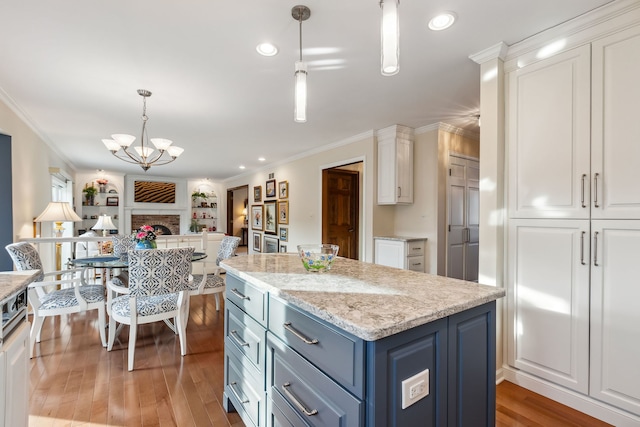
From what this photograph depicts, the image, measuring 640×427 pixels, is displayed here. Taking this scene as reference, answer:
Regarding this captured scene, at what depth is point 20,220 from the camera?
352cm

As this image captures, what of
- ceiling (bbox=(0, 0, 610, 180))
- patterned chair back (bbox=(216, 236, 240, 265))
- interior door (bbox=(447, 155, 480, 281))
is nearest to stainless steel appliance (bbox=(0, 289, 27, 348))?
ceiling (bbox=(0, 0, 610, 180))

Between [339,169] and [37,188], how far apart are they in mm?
4591

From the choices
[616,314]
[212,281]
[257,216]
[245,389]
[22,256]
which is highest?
[257,216]

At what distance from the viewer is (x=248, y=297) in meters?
1.59

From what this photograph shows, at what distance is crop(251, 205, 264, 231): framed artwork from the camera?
299 inches

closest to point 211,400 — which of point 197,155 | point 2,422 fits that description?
point 2,422

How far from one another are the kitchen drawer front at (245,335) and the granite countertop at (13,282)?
3.13 feet

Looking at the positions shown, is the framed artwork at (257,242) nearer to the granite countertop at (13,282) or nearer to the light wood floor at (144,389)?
the light wood floor at (144,389)

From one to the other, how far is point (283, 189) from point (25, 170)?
405 centimetres

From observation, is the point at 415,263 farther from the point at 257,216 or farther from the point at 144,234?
the point at 257,216

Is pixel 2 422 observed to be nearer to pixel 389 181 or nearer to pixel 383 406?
pixel 383 406

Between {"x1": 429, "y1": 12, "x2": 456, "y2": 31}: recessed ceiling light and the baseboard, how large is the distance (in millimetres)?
2456

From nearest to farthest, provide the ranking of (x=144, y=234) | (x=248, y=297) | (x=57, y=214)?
(x=248, y=297)
(x=144, y=234)
(x=57, y=214)

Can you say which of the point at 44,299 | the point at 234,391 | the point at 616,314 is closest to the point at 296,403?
the point at 234,391
